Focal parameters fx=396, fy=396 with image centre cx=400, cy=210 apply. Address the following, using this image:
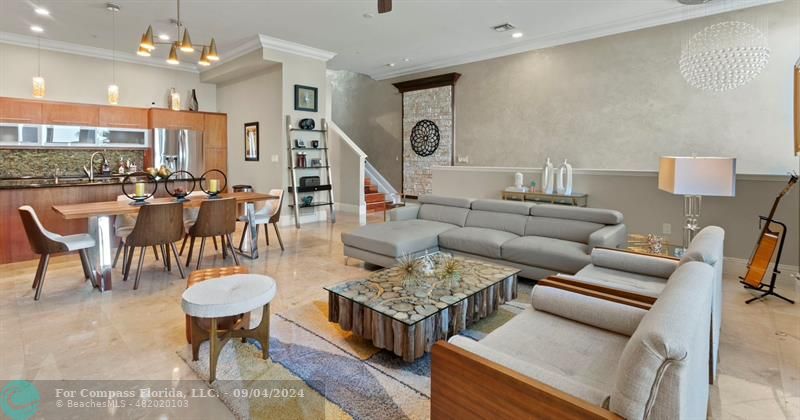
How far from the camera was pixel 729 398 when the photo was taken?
2053 mm

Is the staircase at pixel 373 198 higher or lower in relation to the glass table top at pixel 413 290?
higher

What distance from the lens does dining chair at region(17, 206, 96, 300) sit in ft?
10.9

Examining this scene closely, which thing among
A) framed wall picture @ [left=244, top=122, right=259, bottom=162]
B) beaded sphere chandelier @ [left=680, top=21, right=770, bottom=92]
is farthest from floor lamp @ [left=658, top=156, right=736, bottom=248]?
framed wall picture @ [left=244, top=122, right=259, bottom=162]

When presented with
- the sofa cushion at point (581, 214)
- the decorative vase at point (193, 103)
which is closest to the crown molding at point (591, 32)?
the sofa cushion at point (581, 214)

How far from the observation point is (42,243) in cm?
341

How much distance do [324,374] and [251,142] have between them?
6.30 m

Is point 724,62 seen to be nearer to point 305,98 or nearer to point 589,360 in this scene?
point 589,360

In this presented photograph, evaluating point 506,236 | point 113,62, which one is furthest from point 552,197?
point 113,62

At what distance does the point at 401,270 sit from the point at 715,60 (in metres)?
3.54

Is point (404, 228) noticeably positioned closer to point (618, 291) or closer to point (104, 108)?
point (618, 291)

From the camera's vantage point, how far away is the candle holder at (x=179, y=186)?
418 cm

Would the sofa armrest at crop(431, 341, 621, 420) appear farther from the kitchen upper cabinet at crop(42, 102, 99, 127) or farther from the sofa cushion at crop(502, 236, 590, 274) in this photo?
the kitchen upper cabinet at crop(42, 102, 99, 127)

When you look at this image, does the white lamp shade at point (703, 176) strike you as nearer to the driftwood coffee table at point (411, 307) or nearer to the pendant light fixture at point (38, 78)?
the driftwood coffee table at point (411, 307)

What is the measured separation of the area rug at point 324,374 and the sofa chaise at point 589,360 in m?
0.59
